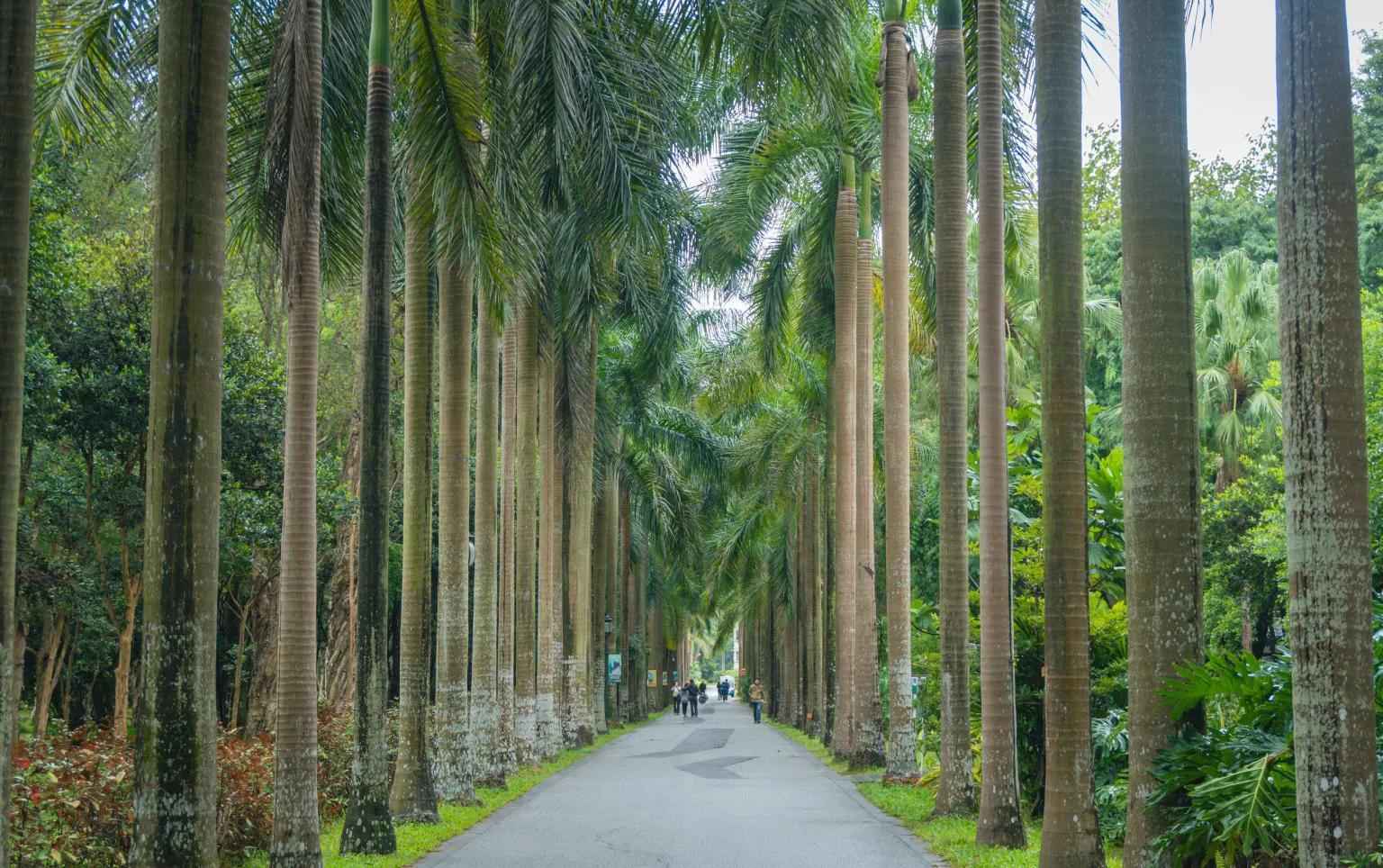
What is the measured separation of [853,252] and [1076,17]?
15837 millimetres

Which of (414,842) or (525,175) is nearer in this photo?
(414,842)

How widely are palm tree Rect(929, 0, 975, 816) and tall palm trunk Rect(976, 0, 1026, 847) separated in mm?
1106

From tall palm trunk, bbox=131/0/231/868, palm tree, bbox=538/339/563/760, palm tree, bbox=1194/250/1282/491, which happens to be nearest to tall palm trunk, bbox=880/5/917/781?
palm tree, bbox=538/339/563/760

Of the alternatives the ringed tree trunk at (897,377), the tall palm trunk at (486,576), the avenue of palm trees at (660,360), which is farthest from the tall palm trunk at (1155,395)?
the tall palm trunk at (486,576)

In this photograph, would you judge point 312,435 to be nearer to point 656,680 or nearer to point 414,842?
point 414,842

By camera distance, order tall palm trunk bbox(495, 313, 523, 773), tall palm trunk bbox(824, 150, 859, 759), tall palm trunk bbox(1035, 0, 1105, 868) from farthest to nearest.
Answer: tall palm trunk bbox(824, 150, 859, 759) → tall palm trunk bbox(495, 313, 523, 773) → tall palm trunk bbox(1035, 0, 1105, 868)

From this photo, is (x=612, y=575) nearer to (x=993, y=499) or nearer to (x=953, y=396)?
(x=953, y=396)

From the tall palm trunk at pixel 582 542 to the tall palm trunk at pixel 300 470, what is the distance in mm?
17233

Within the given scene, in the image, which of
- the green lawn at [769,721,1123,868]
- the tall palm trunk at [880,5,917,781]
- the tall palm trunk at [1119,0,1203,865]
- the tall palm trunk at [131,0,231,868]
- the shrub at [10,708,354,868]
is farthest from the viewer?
the tall palm trunk at [880,5,917,781]

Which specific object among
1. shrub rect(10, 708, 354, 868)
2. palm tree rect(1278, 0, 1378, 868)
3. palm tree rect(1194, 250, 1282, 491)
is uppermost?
palm tree rect(1194, 250, 1282, 491)

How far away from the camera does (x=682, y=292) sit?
31062 mm

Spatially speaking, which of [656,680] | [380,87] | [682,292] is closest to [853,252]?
[682,292]

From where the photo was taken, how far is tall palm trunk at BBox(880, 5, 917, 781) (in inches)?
839

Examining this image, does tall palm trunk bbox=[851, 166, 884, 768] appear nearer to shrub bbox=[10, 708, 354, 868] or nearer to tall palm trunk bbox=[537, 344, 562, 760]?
tall palm trunk bbox=[537, 344, 562, 760]
